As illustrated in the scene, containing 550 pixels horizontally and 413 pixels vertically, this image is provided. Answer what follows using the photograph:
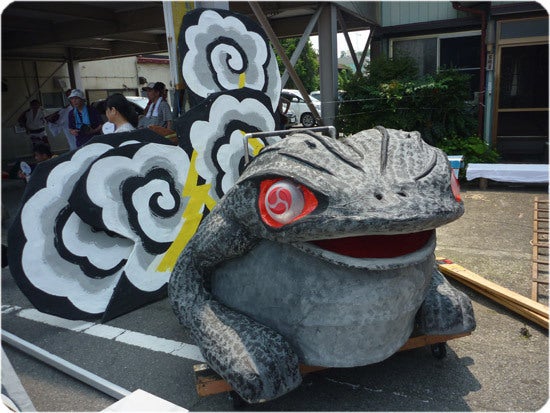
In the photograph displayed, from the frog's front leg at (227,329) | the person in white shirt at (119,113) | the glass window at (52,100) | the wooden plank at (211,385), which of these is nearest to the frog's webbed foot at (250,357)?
the frog's front leg at (227,329)

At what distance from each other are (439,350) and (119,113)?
3.26m

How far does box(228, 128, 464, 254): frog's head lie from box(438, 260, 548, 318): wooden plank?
1515 mm

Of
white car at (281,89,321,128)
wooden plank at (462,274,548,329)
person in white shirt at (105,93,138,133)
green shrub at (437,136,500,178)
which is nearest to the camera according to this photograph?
wooden plank at (462,274,548,329)

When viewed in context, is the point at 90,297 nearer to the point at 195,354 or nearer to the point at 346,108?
the point at 195,354

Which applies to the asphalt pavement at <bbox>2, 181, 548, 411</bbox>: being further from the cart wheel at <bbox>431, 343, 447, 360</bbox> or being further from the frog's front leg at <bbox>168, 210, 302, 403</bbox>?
the frog's front leg at <bbox>168, 210, 302, 403</bbox>

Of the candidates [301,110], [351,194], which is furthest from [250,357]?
[301,110]

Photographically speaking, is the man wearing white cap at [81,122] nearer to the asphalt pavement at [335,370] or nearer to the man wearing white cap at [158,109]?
the man wearing white cap at [158,109]

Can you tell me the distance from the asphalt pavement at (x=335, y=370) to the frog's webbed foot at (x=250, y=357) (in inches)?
15.8

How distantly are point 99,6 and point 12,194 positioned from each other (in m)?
3.90

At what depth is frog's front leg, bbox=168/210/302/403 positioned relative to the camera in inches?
79.4

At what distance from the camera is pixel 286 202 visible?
1.91 m

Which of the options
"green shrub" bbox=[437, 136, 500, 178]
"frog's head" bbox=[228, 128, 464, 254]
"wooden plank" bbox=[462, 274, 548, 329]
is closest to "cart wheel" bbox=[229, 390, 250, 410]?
"frog's head" bbox=[228, 128, 464, 254]

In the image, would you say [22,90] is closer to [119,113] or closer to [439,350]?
[119,113]

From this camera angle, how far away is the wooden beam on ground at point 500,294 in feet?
9.95
